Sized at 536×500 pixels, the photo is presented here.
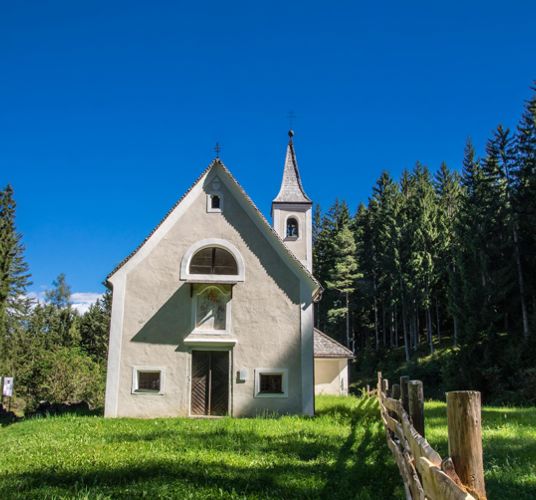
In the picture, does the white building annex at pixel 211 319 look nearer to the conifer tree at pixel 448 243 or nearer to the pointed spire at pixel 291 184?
the pointed spire at pixel 291 184

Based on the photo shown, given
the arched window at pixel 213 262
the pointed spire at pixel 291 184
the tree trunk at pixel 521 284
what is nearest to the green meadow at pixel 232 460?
the arched window at pixel 213 262

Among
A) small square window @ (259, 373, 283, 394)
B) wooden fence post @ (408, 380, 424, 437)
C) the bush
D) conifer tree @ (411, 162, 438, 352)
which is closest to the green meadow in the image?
wooden fence post @ (408, 380, 424, 437)

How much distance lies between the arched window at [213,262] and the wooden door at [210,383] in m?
2.91

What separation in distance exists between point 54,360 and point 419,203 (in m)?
38.8

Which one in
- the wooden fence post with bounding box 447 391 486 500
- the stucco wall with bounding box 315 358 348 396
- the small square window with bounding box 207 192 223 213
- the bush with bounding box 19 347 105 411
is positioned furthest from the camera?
the bush with bounding box 19 347 105 411

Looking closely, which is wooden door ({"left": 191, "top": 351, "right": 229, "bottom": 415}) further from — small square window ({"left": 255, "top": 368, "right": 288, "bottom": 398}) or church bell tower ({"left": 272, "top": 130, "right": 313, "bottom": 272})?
church bell tower ({"left": 272, "top": 130, "right": 313, "bottom": 272})

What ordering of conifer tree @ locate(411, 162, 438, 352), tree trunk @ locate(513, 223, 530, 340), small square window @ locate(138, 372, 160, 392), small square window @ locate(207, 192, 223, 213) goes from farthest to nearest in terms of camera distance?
1. conifer tree @ locate(411, 162, 438, 352)
2. tree trunk @ locate(513, 223, 530, 340)
3. small square window @ locate(207, 192, 223, 213)
4. small square window @ locate(138, 372, 160, 392)

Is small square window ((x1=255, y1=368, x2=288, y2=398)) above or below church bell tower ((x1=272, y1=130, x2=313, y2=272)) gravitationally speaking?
below

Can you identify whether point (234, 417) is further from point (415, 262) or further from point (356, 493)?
point (415, 262)

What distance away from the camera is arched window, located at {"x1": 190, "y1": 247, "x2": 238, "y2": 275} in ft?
A: 60.8

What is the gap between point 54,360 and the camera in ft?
109

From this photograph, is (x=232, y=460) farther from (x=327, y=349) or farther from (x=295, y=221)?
(x=327, y=349)

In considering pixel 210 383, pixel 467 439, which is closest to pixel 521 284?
pixel 210 383

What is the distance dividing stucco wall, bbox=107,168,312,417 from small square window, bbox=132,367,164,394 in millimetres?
172
